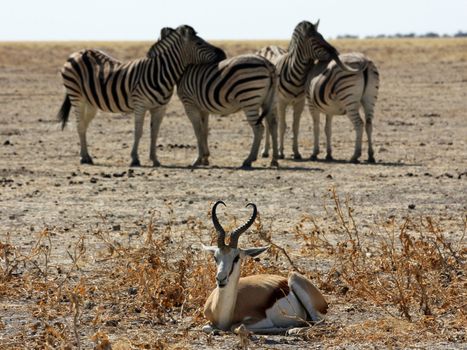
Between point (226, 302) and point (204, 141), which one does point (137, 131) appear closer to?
point (204, 141)

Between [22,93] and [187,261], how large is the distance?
26.0 metres

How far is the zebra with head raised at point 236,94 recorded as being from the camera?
714 inches

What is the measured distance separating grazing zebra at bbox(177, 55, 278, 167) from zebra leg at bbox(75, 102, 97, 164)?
178 cm

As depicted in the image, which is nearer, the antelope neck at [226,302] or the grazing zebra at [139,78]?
the antelope neck at [226,302]

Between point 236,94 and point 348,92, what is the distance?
5.97ft

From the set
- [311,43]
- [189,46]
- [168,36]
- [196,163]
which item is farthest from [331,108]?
[168,36]

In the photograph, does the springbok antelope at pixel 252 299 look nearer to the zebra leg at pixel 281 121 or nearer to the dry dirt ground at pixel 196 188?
the dry dirt ground at pixel 196 188

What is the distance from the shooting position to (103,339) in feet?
23.3

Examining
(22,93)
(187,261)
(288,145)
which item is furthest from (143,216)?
(22,93)

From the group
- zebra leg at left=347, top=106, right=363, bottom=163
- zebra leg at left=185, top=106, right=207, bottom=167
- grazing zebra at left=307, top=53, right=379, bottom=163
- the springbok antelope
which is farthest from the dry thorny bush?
grazing zebra at left=307, top=53, right=379, bottom=163

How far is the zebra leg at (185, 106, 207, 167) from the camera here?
60.2 ft

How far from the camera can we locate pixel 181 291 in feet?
29.7

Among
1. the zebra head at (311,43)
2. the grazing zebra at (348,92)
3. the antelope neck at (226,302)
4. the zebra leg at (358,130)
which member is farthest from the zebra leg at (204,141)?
the antelope neck at (226,302)

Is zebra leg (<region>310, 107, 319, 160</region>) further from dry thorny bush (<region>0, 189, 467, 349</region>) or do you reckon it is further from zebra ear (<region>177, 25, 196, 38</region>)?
dry thorny bush (<region>0, 189, 467, 349</region>)
